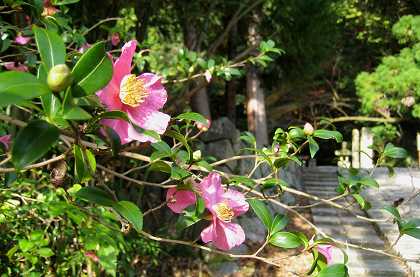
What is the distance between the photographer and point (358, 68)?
9523mm

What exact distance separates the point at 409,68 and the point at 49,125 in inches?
280

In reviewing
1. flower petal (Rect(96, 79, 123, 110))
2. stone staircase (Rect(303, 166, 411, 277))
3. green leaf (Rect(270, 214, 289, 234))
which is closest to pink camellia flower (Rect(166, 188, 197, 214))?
green leaf (Rect(270, 214, 289, 234))

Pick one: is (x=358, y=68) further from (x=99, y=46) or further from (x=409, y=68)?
(x=99, y=46)

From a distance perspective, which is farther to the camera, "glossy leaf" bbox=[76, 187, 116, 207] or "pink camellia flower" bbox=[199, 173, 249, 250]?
"pink camellia flower" bbox=[199, 173, 249, 250]

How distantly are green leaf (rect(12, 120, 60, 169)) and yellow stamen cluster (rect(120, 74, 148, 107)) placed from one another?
9.0 inches

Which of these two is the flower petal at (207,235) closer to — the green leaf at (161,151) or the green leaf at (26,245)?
the green leaf at (161,151)

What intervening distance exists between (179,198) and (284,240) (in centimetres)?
21

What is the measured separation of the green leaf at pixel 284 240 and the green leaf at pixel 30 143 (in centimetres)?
58

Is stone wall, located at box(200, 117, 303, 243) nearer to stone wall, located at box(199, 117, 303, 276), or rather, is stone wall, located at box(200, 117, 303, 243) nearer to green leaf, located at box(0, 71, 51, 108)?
stone wall, located at box(199, 117, 303, 276)

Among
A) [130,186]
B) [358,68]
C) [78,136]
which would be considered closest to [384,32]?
[358,68]

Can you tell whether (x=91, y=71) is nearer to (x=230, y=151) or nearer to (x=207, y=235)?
(x=207, y=235)

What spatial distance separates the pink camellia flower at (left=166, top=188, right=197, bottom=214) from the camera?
916mm

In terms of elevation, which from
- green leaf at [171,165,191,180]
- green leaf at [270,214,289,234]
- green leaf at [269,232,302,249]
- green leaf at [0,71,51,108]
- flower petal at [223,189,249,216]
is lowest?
green leaf at [269,232,302,249]

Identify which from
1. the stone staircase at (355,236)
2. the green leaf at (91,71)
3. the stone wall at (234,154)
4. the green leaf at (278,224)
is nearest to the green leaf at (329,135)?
the green leaf at (278,224)
